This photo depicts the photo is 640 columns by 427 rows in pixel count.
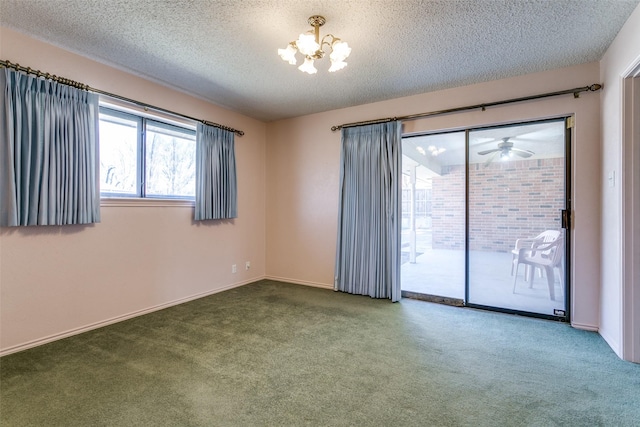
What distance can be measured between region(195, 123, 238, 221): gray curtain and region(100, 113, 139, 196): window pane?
717 mm

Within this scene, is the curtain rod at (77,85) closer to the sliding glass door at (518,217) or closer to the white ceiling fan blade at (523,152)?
the sliding glass door at (518,217)

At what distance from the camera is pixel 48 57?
8.30 feet

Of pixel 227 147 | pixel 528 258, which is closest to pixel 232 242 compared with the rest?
pixel 227 147

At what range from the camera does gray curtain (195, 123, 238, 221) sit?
12.3 ft

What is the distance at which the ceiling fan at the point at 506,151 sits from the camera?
327 cm

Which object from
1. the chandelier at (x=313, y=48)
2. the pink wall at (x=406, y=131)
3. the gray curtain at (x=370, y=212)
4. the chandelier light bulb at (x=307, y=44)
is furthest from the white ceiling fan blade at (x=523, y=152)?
the chandelier light bulb at (x=307, y=44)

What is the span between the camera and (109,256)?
294 cm

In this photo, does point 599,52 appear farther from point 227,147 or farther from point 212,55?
point 227,147

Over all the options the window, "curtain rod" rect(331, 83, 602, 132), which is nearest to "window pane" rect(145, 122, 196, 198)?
the window

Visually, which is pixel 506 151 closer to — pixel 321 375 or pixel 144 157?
pixel 321 375

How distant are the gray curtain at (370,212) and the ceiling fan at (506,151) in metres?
1.04

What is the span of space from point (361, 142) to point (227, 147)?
73.2 inches

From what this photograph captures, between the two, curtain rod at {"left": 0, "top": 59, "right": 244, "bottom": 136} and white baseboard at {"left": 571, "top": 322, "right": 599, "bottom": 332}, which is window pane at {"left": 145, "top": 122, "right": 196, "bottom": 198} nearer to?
curtain rod at {"left": 0, "top": 59, "right": 244, "bottom": 136}

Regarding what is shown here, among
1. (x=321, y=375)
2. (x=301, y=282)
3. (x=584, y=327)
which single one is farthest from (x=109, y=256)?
(x=584, y=327)
